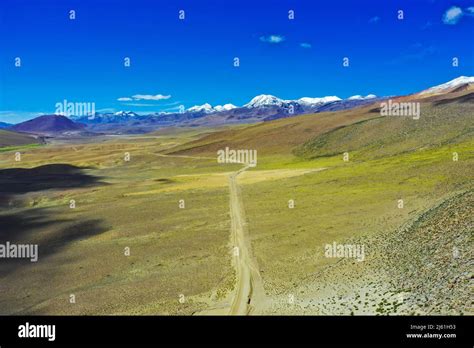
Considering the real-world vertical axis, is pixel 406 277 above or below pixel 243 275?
above

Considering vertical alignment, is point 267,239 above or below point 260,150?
below

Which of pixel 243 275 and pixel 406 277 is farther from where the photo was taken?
pixel 243 275

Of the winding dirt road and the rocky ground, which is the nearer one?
the rocky ground

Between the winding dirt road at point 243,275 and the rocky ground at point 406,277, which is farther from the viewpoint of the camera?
the winding dirt road at point 243,275

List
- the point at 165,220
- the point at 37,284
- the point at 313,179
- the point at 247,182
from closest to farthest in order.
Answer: the point at 37,284, the point at 165,220, the point at 313,179, the point at 247,182

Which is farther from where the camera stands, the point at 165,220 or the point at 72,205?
the point at 72,205
